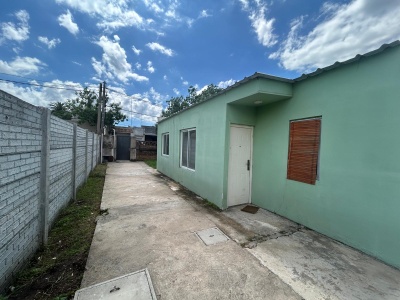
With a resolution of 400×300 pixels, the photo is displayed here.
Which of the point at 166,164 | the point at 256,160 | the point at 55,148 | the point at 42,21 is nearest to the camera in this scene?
the point at 55,148

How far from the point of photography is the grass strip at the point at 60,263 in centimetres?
181

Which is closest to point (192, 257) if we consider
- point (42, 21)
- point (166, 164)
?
point (166, 164)

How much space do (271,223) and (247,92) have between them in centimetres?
289

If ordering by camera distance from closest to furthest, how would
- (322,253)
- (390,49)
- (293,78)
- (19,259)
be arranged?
(19,259), (390,49), (322,253), (293,78)

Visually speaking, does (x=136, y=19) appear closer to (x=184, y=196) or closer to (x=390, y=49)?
(x=184, y=196)

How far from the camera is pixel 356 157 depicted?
2.78 m

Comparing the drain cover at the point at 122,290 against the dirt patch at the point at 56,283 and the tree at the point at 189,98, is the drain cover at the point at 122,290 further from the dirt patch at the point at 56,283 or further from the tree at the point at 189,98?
the tree at the point at 189,98

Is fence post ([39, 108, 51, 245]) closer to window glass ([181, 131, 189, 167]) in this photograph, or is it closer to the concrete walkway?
the concrete walkway

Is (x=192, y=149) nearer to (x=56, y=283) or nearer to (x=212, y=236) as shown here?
(x=212, y=236)

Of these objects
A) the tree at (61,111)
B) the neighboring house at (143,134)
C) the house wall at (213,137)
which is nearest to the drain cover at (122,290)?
the house wall at (213,137)

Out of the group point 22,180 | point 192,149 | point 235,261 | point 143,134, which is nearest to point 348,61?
point 235,261

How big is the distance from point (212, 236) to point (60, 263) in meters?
2.23

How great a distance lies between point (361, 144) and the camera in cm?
272

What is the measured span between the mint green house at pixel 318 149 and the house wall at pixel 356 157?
12 millimetres
